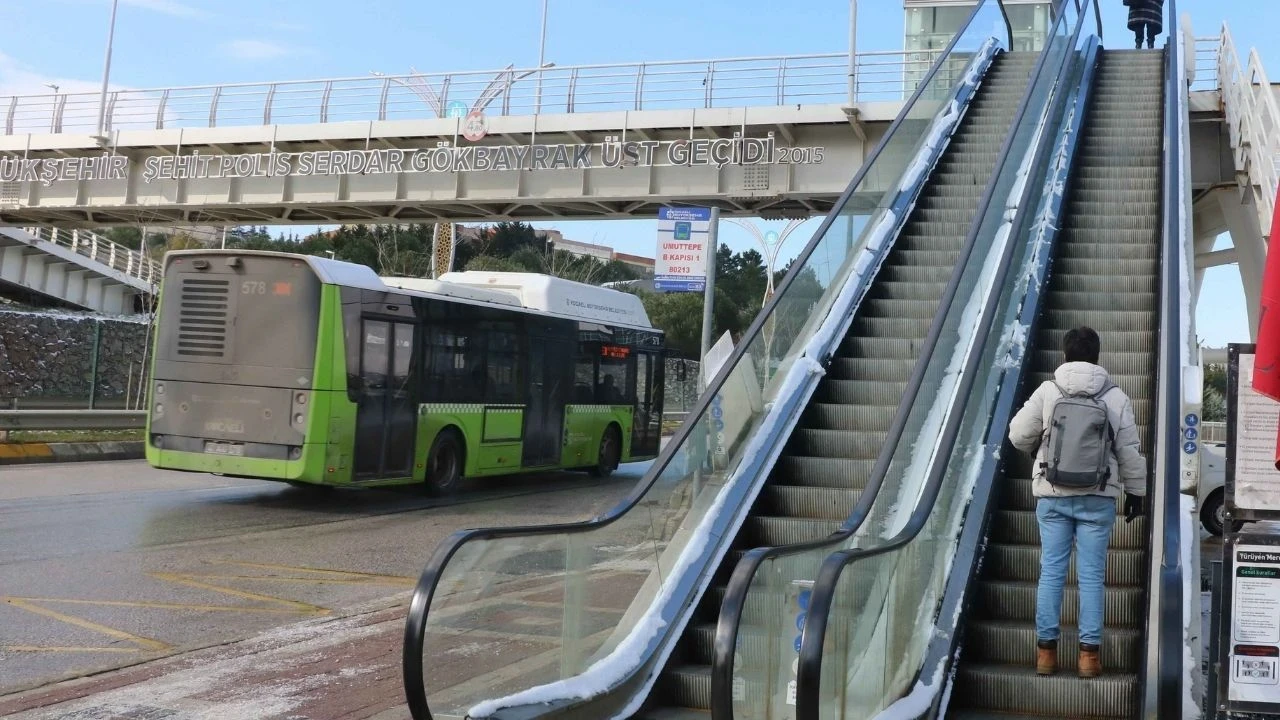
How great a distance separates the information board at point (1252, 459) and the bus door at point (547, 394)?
14.8m

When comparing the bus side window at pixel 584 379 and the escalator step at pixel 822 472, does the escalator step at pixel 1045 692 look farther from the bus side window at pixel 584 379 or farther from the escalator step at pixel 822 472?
the bus side window at pixel 584 379

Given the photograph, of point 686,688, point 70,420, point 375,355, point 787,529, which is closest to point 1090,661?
point 686,688

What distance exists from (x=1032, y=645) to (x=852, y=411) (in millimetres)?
2927

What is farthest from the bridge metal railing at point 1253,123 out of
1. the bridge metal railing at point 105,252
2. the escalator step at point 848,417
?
the bridge metal railing at point 105,252

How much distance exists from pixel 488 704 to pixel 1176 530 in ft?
9.83

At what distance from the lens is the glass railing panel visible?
Result: 5309 mm

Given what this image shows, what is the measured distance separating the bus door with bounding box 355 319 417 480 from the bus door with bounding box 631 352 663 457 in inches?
278

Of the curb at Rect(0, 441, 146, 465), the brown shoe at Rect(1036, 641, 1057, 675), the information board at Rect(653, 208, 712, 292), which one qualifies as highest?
the information board at Rect(653, 208, 712, 292)

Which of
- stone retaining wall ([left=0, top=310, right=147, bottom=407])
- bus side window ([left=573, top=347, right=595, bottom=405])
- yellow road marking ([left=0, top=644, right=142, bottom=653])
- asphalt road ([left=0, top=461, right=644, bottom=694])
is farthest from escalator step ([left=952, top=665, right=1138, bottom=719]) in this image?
stone retaining wall ([left=0, top=310, right=147, bottom=407])

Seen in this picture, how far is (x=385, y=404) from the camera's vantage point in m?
15.9

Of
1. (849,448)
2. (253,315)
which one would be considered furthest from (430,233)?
(849,448)

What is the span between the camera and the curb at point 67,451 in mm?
20047

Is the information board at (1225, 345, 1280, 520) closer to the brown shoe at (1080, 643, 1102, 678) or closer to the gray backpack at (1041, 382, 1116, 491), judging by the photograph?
the gray backpack at (1041, 382, 1116, 491)

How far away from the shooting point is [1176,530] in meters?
4.98
